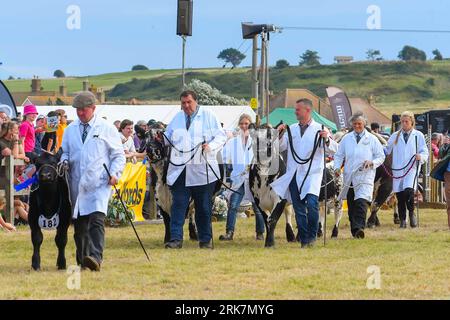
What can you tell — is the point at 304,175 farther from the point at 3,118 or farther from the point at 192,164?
the point at 3,118

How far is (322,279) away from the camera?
40.2 feet

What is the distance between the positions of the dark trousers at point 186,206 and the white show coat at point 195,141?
9 cm

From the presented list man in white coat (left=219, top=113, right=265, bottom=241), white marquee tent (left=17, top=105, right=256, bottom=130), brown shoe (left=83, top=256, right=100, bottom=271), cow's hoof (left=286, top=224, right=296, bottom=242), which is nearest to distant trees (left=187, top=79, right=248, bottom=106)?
white marquee tent (left=17, top=105, right=256, bottom=130)

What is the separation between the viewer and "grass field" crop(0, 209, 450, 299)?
1113 cm

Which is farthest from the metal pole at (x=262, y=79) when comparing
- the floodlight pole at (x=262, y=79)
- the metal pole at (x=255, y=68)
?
the metal pole at (x=255, y=68)

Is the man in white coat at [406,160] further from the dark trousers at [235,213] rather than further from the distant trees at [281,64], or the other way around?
the distant trees at [281,64]

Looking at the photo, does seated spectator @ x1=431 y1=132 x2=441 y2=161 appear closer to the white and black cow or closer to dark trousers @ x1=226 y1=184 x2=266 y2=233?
the white and black cow

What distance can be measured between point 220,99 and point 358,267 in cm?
4080

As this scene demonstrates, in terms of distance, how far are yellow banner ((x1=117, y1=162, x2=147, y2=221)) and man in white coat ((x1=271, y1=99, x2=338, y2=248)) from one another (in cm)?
552

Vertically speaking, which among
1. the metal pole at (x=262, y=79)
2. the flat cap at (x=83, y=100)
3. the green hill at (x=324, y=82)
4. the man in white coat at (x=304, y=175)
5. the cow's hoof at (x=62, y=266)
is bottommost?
the cow's hoof at (x=62, y=266)

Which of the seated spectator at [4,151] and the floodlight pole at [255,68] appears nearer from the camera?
the seated spectator at [4,151]

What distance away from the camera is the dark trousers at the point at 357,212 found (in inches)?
693
